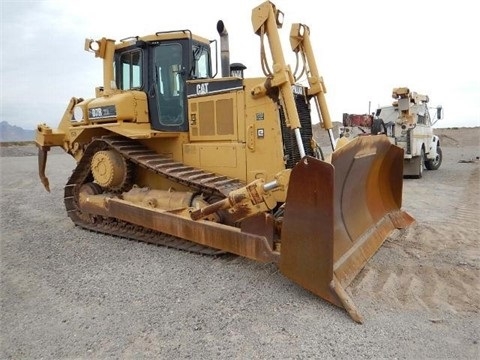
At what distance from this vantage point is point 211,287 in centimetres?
402

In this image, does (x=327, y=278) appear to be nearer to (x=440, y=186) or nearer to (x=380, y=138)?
(x=380, y=138)

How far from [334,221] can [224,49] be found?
3436 millimetres

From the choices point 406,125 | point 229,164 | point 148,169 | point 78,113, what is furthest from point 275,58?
point 406,125

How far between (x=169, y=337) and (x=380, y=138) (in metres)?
3.27

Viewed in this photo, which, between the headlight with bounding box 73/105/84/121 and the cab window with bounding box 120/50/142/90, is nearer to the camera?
the cab window with bounding box 120/50/142/90

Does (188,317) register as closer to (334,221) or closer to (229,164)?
(334,221)

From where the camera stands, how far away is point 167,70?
5934 mm

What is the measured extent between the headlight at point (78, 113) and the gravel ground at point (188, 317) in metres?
2.54

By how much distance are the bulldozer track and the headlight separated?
676 mm

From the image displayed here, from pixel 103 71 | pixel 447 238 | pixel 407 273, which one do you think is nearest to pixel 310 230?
pixel 407 273

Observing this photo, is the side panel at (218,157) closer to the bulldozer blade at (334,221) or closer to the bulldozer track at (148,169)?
the bulldozer track at (148,169)

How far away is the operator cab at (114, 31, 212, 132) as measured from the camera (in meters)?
5.80

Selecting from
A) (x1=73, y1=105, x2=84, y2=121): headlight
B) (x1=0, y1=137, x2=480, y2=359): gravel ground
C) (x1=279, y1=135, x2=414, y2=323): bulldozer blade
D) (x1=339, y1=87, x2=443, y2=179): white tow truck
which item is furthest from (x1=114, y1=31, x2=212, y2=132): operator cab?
(x1=339, y1=87, x2=443, y2=179): white tow truck

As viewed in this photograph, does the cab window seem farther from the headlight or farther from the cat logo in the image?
the cat logo
